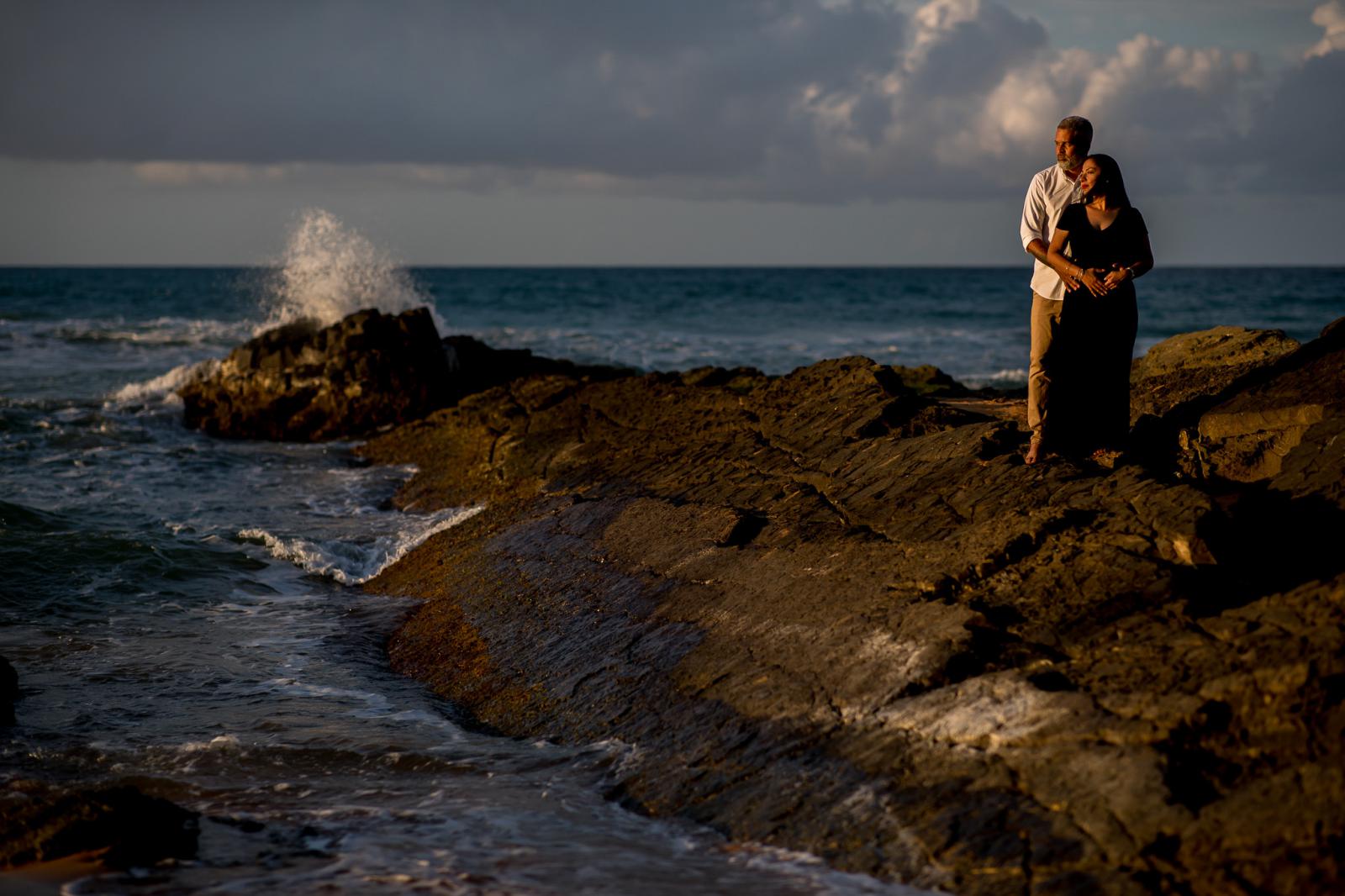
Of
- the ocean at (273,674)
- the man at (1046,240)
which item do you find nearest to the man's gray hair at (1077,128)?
the man at (1046,240)

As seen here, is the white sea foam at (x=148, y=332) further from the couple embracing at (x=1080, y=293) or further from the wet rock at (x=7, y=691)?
the couple embracing at (x=1080, y=293)

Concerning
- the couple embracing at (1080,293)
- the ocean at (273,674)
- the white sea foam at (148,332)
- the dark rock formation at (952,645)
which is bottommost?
the ocean at (273,674)

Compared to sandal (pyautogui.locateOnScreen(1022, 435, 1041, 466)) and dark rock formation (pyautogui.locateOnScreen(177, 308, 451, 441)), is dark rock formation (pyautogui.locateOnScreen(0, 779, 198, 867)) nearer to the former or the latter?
sandal (pyautogui.locateOnScreen(1022, 435, 1041, 466))

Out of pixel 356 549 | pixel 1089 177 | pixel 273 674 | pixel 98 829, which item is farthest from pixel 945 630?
pixel 356 549

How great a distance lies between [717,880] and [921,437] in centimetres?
335

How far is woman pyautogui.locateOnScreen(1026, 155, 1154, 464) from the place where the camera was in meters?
6.06

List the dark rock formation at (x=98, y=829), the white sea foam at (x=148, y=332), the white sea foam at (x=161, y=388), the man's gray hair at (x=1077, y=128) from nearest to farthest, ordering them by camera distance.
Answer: the dark rock formation at (x=98, y=829), the man's gray hair at (x=1077, y=128), the white sea foam at (x=161, y=388), the white sea foam at (x=148, y=332)

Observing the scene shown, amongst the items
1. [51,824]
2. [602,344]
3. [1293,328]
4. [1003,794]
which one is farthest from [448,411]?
[1293,328]

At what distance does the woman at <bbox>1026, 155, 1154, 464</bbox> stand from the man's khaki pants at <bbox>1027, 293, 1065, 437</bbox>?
39 mm

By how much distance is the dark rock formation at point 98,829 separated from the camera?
4.44 m

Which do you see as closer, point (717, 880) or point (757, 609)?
point (717, 880)

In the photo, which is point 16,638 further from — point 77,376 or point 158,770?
point 77,376

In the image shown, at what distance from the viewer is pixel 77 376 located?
21500 millimetres

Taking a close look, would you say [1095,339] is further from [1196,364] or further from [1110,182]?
[1196,364]
